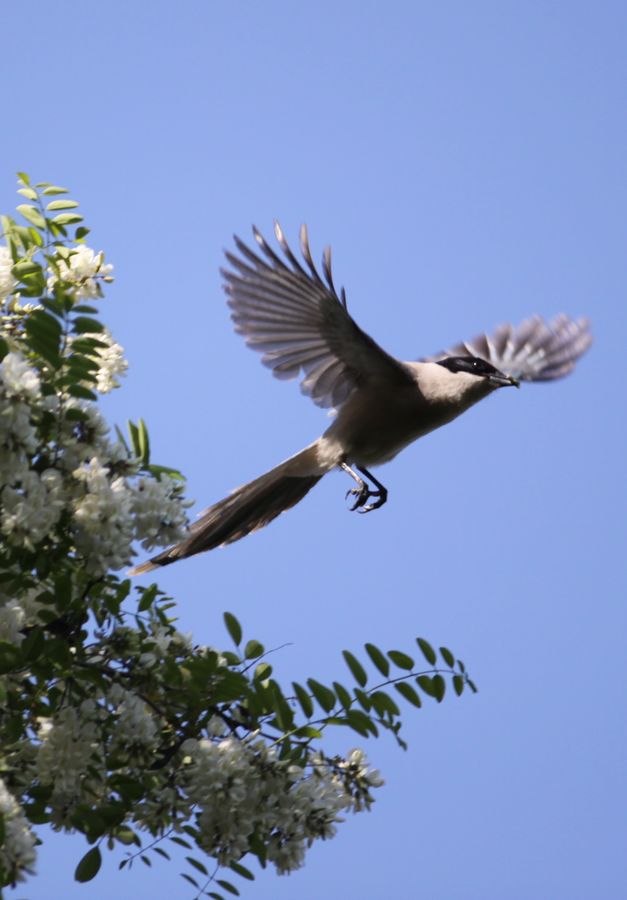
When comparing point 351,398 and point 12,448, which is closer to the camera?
point 12,448

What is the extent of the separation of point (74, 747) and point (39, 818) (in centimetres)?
22

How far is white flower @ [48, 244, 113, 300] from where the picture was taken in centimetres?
371

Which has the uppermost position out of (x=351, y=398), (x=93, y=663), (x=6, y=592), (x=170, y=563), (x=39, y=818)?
(x=351, y=398)

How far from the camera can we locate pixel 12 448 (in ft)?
9.28

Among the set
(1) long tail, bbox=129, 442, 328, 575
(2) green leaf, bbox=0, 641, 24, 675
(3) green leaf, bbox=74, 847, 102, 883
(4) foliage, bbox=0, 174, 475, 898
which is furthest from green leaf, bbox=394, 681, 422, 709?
(1) long tail, bbox=129, 442, 328, 575

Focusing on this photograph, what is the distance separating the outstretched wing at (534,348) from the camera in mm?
7301

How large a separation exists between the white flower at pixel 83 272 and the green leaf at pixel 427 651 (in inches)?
56.2

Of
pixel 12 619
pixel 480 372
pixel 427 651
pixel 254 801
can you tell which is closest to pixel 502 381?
pixel 480 372

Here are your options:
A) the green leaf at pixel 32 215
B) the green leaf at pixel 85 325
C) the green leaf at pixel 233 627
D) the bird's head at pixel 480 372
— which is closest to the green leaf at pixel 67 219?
the green leaf at pixel 32 215

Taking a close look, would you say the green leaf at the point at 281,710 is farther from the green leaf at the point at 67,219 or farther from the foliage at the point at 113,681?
the green leaf at the point at 67,219

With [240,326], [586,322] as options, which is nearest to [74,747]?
[240,326]

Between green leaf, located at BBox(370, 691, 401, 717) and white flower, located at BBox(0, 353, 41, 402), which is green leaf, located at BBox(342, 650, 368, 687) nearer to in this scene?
green leaf, located at BBox(370, 691, 401, 717)

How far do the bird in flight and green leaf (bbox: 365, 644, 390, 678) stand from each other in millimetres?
1958

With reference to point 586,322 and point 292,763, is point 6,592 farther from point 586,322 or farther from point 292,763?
point 586,322
